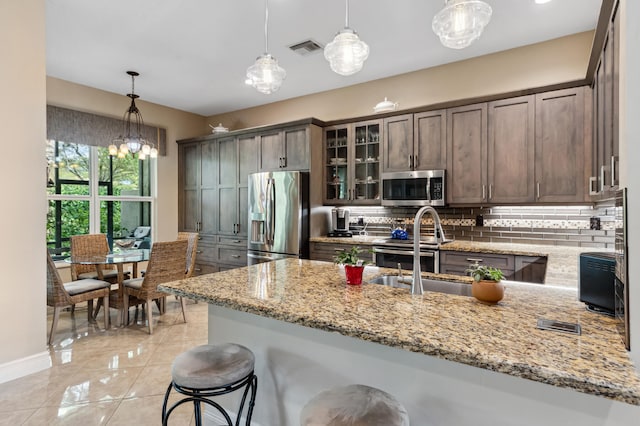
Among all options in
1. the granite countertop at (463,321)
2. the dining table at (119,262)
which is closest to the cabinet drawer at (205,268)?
the dining table at (119,262)

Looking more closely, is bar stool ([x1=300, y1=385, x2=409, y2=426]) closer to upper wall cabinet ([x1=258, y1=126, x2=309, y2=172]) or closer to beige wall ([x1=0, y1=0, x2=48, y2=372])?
beige wall ([x1=0, y1=0, x2=48, y2=372])

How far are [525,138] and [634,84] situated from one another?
2.66 meters

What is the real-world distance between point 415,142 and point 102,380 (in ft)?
12.3

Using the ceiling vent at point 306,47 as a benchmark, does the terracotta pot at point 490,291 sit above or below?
below

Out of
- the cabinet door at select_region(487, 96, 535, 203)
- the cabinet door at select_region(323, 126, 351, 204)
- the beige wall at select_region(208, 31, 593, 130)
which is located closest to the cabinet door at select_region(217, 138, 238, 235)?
the beige wall at select_region(208, 31, 593, 130)

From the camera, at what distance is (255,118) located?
5645 millimetres

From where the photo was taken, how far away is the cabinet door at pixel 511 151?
330cm

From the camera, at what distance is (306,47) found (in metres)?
3.49

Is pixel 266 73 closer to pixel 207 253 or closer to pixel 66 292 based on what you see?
pixel 66 292

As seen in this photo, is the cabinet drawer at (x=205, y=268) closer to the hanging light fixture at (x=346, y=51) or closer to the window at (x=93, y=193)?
the window at (x=93, y=193)

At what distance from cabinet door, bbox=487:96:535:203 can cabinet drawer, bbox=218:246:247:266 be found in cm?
344

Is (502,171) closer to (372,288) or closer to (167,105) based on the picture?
(372,288)

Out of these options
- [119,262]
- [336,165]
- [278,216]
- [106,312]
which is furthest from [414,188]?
[106,312]

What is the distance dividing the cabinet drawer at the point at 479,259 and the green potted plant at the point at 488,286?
1.95 m
